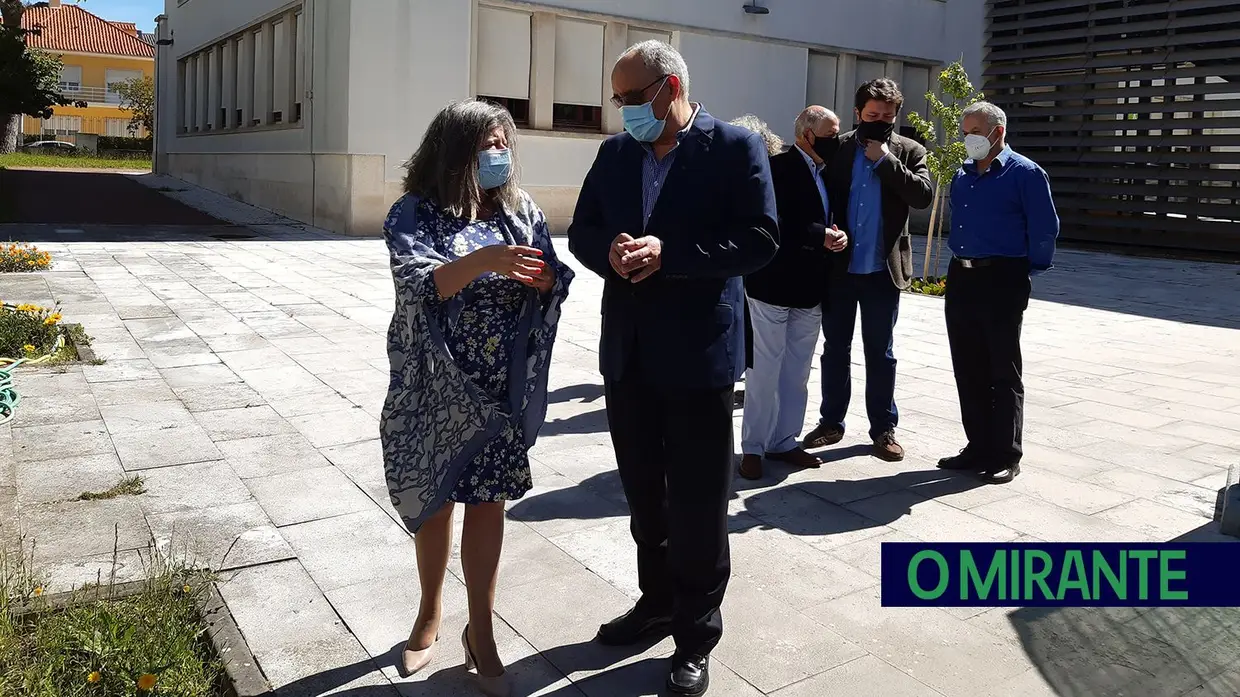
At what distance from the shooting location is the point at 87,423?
5887 mm

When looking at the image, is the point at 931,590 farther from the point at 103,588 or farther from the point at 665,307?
the point at 103,588

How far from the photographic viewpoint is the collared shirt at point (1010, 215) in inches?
207

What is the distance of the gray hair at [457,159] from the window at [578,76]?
51.6ft

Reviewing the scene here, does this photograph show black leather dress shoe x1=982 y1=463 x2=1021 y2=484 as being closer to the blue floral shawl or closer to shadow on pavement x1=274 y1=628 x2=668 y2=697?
shadow on pavement x1=274 y1=628 x2=668 y2=697

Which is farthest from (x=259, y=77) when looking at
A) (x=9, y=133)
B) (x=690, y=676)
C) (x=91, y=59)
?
(x=91, y=59)

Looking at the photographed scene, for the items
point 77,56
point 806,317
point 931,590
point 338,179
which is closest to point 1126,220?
point 338,179

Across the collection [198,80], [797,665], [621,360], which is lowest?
[797,665]

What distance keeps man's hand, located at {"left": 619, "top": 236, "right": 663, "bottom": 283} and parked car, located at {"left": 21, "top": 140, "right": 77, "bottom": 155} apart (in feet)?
166

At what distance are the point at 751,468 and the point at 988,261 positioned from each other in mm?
1540

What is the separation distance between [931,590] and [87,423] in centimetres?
444

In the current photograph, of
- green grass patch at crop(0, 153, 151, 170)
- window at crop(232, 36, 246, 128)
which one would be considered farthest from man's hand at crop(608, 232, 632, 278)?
green grass patch at crop(0, 153, 151, 170)

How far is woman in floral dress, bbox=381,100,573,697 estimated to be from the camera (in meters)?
3.17

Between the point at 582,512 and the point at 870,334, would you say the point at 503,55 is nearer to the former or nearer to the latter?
the point at 870,334

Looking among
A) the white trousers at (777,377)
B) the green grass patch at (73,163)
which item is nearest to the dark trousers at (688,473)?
the white trousers at (777,377)
